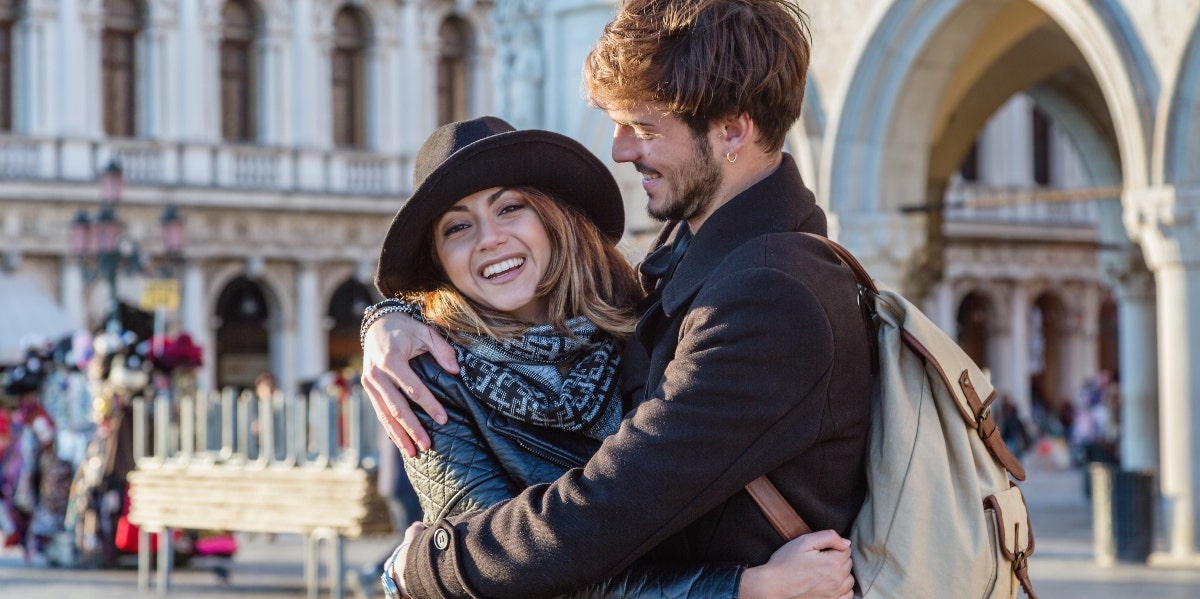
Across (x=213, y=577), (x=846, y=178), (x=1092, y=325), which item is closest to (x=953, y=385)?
(x=846, y=178)

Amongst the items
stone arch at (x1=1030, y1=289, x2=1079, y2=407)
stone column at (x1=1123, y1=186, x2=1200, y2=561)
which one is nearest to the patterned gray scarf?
stone column at (x1=1123, y1=186, x2=1200, y2=561)

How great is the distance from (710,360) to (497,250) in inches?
23.6

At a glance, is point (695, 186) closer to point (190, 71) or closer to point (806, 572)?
point (806, 572)

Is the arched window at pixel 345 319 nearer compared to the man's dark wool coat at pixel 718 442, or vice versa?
the man's dark wool coat at pixel 718 442

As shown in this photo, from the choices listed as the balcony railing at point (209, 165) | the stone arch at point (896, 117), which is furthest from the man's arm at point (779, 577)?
the balcony railing at point (209, 165)

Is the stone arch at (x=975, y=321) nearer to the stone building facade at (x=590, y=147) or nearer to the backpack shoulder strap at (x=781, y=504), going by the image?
the stone building facade at (x=590, y=147)

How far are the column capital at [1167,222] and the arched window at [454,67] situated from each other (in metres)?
20.8

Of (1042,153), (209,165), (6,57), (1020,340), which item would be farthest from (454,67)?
(1020,340)

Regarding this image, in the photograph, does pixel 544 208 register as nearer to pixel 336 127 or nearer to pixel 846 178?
pixel 846 178

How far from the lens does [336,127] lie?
91.2 feet

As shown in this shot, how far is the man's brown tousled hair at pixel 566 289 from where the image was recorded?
261 centimetres

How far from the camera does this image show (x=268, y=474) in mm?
8805

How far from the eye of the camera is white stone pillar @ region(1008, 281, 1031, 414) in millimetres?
32250

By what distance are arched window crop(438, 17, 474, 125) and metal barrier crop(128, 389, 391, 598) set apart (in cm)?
1967
